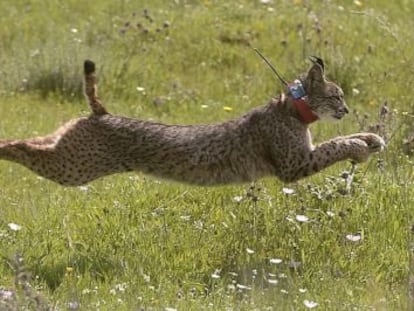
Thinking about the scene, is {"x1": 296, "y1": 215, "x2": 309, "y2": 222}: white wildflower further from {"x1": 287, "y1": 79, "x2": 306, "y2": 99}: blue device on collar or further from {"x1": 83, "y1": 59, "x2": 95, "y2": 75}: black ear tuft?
{"x1": 83, "y1": 59, "x2": 95, "y2": 75}: black ear tuft

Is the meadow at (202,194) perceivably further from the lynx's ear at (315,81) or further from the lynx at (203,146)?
the lynx's ear at (315,81)

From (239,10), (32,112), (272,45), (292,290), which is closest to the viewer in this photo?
(292,290)

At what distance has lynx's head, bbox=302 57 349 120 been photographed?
8258mm

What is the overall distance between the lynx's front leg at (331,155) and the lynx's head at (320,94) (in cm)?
22

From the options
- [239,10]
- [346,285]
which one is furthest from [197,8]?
[346,285]

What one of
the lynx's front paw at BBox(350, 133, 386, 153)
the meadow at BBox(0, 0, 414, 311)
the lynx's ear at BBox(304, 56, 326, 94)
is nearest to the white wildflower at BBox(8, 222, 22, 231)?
the meadow at BBox(0, 0, 414, 311)

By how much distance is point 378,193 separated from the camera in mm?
8289

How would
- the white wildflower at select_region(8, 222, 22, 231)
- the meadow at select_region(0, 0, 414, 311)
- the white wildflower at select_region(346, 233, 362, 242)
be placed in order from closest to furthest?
1. the meadow at select_region(0, 0, 414, 311)
2. the white wildflower at select_region(346, 233, 362, 242)
3. the white wildflower at select_region(8, 222, 22, 231)

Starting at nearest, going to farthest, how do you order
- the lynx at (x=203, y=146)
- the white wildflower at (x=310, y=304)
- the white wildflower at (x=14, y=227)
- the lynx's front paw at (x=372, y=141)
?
the white wildflower at (x=310, y=304) → the white wildflower at (x=14, y=227) → the lynx at (x=203, y=146) → the lynx's front paw at (x=372, y=141)

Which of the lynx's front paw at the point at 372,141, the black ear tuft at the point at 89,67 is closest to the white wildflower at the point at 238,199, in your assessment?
the lynx's front paw at the point at 372,141

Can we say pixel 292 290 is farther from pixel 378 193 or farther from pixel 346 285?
pixel 378 193

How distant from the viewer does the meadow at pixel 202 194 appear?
6.99 metres

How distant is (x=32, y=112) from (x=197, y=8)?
11.4 ft

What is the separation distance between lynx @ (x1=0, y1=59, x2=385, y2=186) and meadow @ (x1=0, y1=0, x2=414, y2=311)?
199mm
